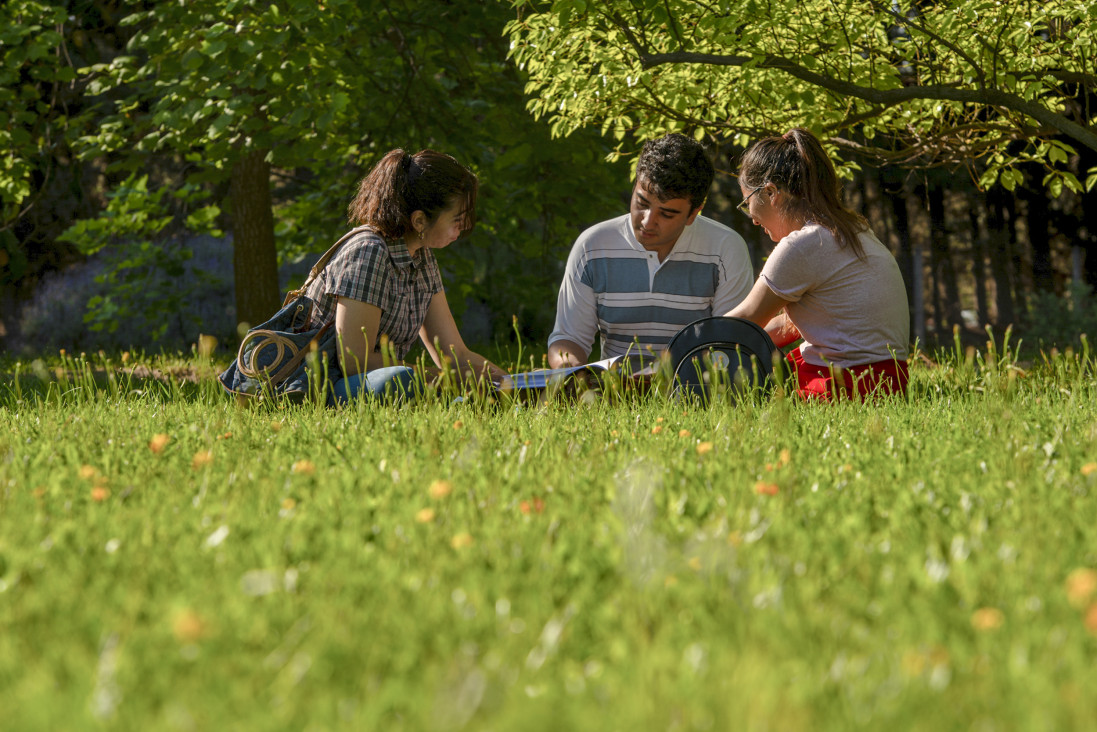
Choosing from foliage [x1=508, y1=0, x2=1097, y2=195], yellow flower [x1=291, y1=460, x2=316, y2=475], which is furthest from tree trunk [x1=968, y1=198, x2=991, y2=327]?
yellow flower [x1=291, y1=460, x2=316, y2=475]

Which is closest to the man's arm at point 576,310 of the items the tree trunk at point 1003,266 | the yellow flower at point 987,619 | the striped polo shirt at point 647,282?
the striped polo shirt at point 647,282

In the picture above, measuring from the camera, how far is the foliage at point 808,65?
557cm

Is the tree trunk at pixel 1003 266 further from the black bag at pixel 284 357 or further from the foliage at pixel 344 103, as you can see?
the black bag at pixel 284 357

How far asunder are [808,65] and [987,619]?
17.2 ft

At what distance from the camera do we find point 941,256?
22.9 m

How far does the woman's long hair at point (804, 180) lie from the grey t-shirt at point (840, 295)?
73mm

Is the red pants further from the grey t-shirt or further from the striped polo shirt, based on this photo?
the striped polo shirt

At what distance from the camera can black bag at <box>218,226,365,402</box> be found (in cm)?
445

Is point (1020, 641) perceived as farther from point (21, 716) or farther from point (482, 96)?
point (482, 96)

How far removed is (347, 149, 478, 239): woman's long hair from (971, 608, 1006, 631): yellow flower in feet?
11.6

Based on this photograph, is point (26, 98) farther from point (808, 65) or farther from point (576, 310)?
point (808, 65)

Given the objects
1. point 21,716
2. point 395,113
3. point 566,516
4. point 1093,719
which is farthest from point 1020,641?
point 395,113

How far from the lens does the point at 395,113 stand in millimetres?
8922

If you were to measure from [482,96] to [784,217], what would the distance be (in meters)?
5.65
